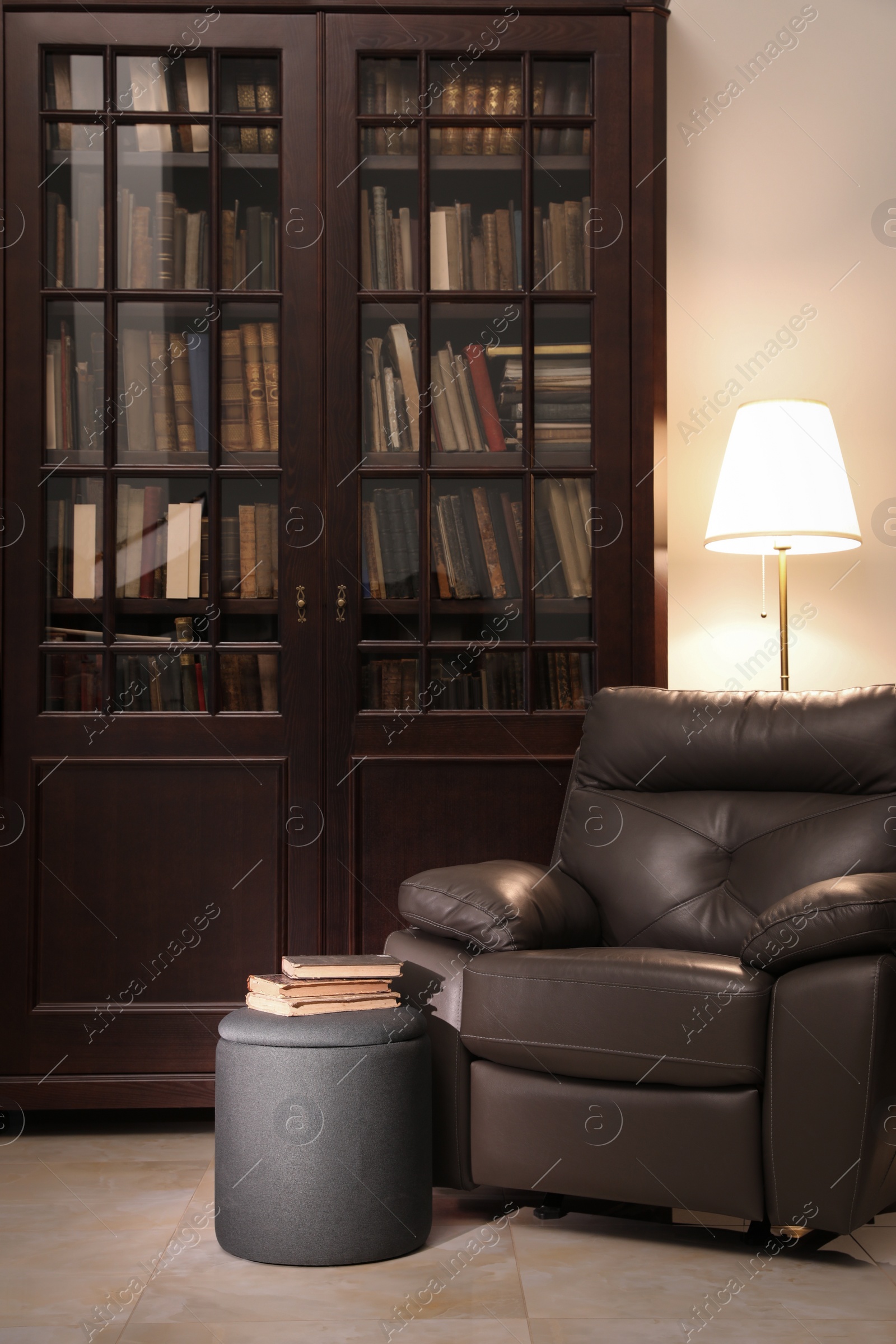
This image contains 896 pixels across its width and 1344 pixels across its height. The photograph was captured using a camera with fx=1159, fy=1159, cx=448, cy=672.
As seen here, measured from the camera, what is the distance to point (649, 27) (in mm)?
2758

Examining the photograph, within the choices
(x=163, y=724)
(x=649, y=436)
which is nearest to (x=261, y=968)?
(x=163, y=724)

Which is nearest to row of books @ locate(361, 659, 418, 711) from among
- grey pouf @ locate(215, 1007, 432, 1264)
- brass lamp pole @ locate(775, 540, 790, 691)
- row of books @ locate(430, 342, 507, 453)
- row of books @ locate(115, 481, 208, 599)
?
row of books @ locate(115, 481, 208, 599)

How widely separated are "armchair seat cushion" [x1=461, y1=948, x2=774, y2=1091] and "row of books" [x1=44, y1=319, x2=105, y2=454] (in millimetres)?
1567

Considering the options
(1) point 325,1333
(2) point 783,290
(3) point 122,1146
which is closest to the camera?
(1) point 325,1333

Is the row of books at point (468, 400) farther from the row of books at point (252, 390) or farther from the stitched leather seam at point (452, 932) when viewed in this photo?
the stitched leather seam at point (452, 932)

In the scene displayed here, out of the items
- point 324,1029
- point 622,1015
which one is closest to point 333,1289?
point 324,1029

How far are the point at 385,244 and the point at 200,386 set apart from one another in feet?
1.84

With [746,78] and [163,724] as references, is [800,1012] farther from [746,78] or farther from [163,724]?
[746,78]

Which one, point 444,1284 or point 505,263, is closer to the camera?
point 444,1284

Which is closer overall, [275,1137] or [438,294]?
[275,1137]

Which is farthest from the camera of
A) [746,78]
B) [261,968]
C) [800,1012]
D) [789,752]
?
[746,78]

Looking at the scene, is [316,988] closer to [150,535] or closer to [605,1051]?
[605,1051]

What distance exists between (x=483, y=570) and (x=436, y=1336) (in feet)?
5.46

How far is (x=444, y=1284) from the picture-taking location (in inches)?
69.9
